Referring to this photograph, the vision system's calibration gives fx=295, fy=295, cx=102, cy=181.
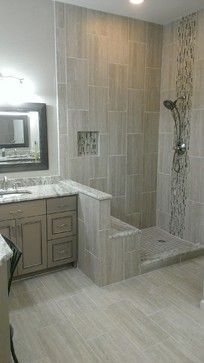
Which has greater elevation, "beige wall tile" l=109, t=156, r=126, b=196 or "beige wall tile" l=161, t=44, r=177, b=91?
"beige wall tile" l=161, t=44, r=177, b=91

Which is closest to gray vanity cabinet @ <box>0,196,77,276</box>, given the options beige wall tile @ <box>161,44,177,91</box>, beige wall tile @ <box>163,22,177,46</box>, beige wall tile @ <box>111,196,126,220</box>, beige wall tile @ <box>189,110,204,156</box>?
beige wall tile @ <box>111,196,126,220</box>

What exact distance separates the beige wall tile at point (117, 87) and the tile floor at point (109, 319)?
2.00 meters

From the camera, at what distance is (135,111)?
12.5ft

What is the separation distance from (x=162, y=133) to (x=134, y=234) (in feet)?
5.60

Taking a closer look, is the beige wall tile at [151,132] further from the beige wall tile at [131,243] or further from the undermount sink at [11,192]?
the undermount sink at [11,192]

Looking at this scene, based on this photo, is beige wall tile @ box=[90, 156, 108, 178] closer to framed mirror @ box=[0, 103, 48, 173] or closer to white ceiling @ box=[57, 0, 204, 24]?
framed mirror @ box=[0, 103, 48, 173]

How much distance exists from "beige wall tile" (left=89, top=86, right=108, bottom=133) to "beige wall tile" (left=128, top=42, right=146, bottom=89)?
42 centimetres

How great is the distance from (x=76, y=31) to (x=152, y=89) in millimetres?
1232

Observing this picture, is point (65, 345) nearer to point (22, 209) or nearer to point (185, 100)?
point (22, 209)

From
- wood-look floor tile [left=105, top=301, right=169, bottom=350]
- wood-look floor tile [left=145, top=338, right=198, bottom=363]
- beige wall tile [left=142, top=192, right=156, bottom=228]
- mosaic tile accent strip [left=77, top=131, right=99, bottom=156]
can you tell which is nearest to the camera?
wood-look floor tile [left=145, top=338, right=198, bottom=363]

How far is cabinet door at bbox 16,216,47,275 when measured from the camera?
2.78 metres

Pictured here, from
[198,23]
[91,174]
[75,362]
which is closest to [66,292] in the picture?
[75,362]

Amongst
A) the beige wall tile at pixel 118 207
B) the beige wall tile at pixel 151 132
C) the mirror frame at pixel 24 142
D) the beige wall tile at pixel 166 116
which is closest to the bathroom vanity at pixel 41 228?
the mirror frame at pixel 24 142

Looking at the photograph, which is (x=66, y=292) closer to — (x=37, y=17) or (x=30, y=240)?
(x=30, y=240)
